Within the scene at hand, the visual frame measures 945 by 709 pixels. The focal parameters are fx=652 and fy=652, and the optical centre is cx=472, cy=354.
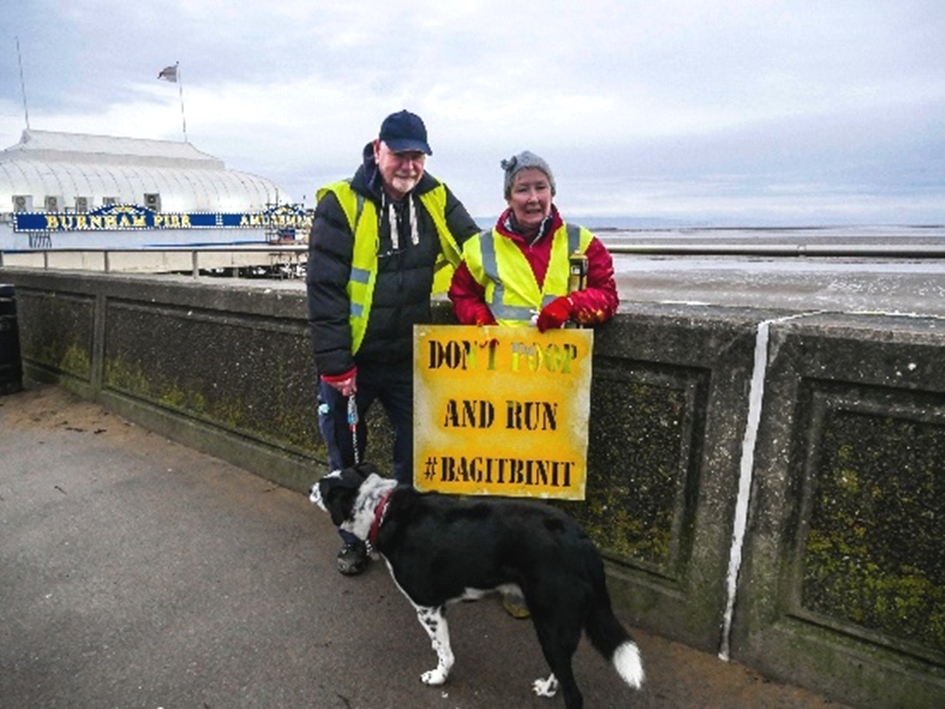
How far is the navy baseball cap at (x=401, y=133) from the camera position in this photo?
126 inches

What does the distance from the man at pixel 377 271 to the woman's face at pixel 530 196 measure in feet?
1.78

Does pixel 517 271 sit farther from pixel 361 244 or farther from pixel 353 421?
pixel 353 421

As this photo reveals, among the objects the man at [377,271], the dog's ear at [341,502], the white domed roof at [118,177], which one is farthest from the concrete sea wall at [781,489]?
the white domed roof at [118,177]

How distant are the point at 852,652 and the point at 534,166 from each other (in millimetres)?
2493

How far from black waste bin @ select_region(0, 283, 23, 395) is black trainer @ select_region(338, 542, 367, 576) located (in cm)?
641

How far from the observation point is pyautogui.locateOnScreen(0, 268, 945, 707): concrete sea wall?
2.53 m

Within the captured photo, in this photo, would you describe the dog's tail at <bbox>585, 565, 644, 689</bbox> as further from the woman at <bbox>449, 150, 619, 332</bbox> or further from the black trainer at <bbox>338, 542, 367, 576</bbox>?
the black trainer at <bbox>338, 542, 367, 576</bbox>

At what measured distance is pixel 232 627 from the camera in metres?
3.28

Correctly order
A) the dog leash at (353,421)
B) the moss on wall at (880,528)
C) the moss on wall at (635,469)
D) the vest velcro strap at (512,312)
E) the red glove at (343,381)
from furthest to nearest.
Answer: the dog leash at (353,421) → the red glove at (343,381) → the vest velcro strap at (512,312) → the moss on wall at (635,469) → the moss on wall at (880,528)

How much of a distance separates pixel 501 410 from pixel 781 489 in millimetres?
1356

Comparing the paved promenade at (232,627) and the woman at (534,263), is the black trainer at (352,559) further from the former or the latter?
the woman at (534,263)

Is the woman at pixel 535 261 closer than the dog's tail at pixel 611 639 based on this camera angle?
No

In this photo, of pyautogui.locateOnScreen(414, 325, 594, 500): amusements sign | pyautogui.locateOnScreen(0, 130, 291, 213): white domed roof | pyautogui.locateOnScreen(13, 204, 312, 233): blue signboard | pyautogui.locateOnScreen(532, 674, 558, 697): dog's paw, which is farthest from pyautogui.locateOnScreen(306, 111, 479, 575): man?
pyautogui.locateOnScreen(0, 130, 291, 213): white domed roof

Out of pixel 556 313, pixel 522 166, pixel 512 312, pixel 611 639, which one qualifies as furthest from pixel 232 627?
pixel 522 166
